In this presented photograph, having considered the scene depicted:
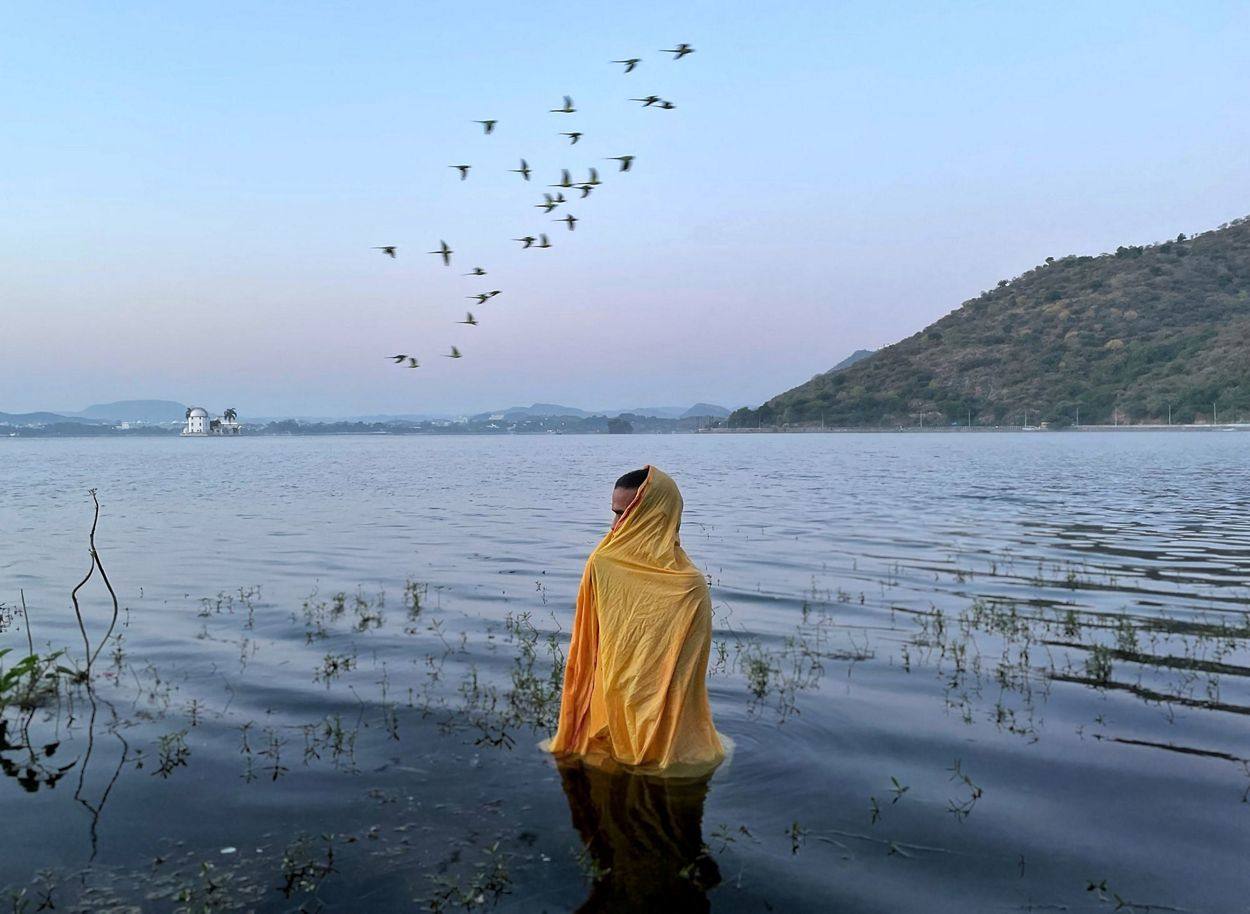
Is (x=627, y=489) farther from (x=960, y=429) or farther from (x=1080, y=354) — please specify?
(x=1080, y=354)

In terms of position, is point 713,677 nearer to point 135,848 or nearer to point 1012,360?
point 135,848

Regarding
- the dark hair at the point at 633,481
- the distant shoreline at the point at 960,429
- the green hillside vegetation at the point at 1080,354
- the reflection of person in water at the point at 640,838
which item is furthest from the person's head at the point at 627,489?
the green hillside vegetation at the point at 1080,354

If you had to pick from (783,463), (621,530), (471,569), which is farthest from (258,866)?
(783,463)

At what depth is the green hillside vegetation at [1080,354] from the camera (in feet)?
405

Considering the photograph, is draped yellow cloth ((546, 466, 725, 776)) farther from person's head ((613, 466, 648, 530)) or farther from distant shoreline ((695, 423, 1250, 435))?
distant shoreline ((695, 423, 1250, 435))

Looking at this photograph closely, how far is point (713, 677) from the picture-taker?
10234 mm

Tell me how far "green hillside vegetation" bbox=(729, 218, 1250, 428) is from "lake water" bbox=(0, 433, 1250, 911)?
387 ft

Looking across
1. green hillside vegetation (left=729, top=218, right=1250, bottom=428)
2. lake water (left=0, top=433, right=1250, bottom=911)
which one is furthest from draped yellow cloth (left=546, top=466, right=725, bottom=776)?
green hillside vegetation (left=729, top=218, right=1250, bottom=428)

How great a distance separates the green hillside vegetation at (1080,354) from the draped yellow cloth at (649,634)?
127756 millimetres

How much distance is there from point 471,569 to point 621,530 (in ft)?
41.6

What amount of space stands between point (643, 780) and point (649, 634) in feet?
3.57

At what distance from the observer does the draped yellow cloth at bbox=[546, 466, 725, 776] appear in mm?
6535

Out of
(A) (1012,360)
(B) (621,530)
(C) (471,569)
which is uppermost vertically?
(A) (1012,360)

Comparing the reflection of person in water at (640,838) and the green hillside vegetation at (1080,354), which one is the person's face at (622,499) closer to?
the reflection of person in water at (640,838)
